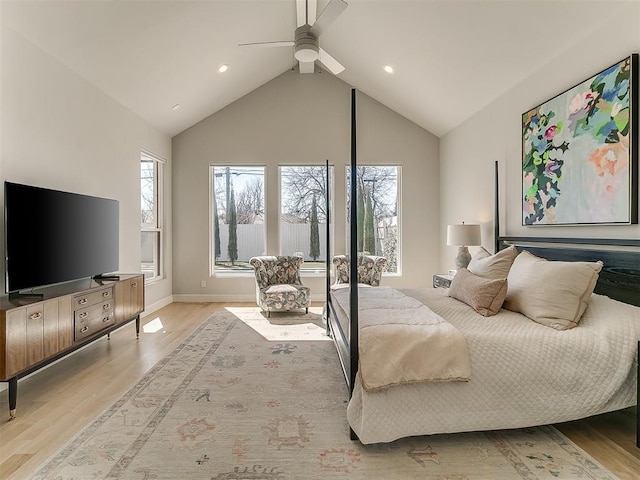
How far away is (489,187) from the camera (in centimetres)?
452

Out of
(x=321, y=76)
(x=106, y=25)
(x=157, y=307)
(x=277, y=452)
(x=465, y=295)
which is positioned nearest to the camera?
(x=277, y=452)

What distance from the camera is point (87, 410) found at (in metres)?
2.48

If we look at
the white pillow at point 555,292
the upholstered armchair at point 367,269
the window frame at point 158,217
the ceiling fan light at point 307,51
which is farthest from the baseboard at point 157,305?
the white pillow at point 555,292

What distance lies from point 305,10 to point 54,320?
4060 millimetres

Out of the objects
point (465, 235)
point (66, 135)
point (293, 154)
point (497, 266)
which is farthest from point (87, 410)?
point (293, 154)

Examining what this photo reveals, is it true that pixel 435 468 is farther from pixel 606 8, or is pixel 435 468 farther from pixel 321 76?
pixel 321 76

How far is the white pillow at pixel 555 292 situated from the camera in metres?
2.35

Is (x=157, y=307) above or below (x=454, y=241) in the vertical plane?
below

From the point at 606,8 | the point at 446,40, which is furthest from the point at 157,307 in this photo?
the point at 606,8

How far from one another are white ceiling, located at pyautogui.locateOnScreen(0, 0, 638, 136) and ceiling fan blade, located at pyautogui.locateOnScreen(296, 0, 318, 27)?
0.12m

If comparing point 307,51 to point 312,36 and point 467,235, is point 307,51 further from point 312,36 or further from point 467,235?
point 467,235

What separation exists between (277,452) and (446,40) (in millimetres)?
3956

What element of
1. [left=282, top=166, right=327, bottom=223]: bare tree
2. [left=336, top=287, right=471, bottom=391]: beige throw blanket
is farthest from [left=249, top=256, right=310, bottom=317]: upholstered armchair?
[left=336, top=287, right=471, bottom=391]: beige throw blanket

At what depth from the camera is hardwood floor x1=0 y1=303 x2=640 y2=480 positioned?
1.96 meters
